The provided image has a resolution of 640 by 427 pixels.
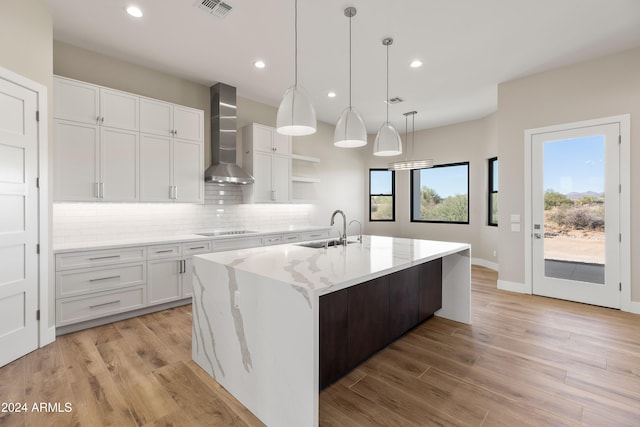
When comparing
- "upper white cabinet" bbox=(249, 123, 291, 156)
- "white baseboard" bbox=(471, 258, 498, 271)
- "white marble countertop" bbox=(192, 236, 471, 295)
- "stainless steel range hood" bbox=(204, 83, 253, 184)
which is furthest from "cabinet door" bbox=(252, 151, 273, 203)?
"white baseboard" bbox=(471, 258, 498, 271)

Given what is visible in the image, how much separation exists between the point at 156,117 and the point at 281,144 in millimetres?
2031

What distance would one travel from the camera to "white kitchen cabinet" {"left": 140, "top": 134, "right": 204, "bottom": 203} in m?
3.82

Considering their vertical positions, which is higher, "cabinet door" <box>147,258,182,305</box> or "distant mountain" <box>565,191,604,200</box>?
"distant mountain" <box>565,191,604,200</box>

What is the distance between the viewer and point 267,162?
5.17 m

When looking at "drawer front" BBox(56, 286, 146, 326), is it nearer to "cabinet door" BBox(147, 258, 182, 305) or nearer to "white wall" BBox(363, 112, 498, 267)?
"cabinet door" BBox(147, 258, 182, 305)

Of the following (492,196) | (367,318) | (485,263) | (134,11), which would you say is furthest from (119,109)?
(485,263)

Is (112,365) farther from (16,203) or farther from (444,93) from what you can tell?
(444,93)

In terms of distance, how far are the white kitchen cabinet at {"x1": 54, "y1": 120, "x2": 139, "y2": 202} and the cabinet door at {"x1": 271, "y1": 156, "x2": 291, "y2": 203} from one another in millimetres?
2102

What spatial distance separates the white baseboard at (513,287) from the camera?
4.43 meters

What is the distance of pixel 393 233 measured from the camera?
7.61 m

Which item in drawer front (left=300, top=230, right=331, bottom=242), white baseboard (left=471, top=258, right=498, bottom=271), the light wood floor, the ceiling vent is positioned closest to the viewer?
the light wood floor

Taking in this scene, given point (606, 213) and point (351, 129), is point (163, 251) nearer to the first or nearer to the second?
point (351, 129)

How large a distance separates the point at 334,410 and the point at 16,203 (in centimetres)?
302

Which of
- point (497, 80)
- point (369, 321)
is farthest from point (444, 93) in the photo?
point (369, 321)
